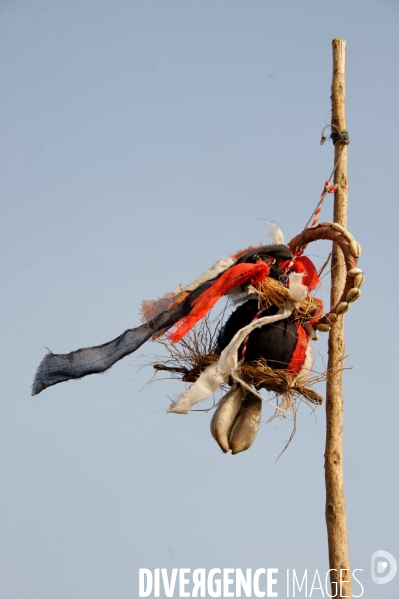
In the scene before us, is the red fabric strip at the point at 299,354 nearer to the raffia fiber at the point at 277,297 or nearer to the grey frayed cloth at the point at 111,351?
the raffia fiber at the point at 277,297

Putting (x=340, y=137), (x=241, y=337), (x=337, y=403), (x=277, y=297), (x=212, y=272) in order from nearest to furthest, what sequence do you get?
(x=241, y=337) → (x=277, y=297) → (x=212, y=272) → (x=337, y=403) → (x=340, y=137)

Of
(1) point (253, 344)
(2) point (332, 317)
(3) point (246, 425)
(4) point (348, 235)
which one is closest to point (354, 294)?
(2) point (332, 317)

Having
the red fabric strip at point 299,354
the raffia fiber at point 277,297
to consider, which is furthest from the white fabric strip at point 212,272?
the red fabric strip at point 299,354

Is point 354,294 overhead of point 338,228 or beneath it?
beneath

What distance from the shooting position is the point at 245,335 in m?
5.68

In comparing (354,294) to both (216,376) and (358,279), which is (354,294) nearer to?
(358,279)

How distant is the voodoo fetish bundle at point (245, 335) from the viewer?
568 cm

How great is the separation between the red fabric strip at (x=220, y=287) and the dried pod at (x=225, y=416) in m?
0.42

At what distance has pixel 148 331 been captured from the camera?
589 cm

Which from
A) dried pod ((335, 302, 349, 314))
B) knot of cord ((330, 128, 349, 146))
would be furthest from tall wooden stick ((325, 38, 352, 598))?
dried pod ((335, 302, 349, 314))

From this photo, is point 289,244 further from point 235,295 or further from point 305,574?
point 305,574

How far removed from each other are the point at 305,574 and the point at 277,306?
1585 mm

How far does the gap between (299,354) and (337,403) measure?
0.51 meters

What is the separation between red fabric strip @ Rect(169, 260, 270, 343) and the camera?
19.0 feet
